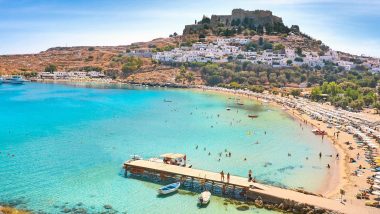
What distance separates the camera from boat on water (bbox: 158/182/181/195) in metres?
28.7

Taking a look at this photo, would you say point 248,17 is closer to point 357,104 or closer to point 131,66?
point 131,66

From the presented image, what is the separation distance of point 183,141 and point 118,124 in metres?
13.2

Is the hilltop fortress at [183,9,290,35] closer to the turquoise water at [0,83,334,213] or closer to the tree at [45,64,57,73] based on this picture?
the tree at [45,64,57,73]

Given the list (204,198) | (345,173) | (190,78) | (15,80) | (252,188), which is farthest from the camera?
(15,80)

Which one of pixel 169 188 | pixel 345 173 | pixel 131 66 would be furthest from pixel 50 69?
pixel 345 173

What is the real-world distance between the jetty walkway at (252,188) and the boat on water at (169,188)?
149 cm

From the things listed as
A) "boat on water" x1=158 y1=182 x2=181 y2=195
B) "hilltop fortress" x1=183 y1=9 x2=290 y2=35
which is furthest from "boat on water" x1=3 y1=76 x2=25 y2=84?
"boat on water" x1=158 y1=182 x2=181 y2=195

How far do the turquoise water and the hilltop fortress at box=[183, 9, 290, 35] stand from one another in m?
77.8

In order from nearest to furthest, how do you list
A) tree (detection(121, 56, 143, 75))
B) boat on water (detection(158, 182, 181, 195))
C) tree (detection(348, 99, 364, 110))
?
1. boat on water (detection(158, 182, 181, 195))
2. tree (detection(348, 99, 364, 110))
3. tree (detection(121, 56, 143, 75))

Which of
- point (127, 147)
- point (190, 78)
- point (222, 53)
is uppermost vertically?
point (222, 53)

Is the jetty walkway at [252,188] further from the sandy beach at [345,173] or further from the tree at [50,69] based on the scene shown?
the tree at [50,69]

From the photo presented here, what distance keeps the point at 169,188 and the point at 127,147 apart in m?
13.5

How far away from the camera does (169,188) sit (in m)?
29.1

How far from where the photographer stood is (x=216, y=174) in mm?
31359
